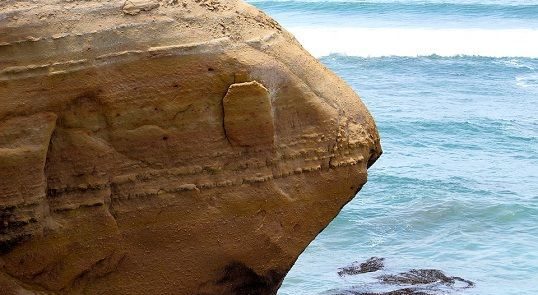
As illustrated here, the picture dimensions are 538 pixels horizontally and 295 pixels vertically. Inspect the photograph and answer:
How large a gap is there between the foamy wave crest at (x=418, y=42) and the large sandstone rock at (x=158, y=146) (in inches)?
655

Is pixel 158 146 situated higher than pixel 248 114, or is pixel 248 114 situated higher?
pixel 248 114

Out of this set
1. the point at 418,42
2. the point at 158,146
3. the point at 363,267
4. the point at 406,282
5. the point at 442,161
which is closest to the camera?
the point at 158,146

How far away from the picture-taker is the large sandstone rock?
4773 mm

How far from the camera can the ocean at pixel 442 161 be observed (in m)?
8.79

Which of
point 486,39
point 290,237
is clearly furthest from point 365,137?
point 486,39

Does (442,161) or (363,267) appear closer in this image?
(363,267)

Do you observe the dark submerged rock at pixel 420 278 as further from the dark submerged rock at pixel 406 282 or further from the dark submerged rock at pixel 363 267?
the dark submerged rock at pixel 363 267

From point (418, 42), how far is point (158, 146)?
19117 mm

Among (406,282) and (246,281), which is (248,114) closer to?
(246,281)

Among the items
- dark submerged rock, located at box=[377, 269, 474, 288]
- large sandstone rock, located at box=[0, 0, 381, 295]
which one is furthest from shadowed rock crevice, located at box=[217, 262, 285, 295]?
dark submerged rock, located at box=[377, 269, 474, 288]

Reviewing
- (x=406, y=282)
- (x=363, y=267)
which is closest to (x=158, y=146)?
(x=406, y=282)

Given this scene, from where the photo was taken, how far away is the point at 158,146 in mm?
4988

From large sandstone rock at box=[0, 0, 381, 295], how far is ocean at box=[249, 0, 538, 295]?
2.47m

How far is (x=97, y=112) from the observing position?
487cm
